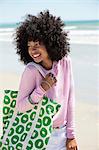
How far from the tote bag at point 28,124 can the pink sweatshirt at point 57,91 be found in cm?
4

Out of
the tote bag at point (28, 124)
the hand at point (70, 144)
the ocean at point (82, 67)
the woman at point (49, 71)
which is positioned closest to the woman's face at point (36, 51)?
the woman at point (49, 71)

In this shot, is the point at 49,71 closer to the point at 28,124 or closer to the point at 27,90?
the point at 27,90

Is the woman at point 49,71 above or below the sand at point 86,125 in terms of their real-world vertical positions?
above

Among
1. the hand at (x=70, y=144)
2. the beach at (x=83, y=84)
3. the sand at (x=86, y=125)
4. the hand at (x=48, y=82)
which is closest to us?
the hand at (x=48, y=82)

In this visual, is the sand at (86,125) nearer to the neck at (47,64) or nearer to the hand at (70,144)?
the hand at (70,144)

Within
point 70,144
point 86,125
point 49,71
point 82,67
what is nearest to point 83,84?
point 82,67

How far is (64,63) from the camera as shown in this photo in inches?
78.4

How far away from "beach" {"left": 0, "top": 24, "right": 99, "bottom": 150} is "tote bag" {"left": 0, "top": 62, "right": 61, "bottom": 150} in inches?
20.8

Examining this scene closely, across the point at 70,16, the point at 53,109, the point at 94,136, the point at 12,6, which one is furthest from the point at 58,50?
the point at 70,16

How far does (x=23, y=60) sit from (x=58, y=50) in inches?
7.2

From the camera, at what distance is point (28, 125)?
6.30ft

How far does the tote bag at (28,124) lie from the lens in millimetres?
1898

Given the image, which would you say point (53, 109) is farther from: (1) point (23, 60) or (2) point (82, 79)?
(2) point (82, 79)

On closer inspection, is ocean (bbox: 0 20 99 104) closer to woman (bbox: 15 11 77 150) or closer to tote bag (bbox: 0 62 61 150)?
woman (bbox: 15 11 77 150)
